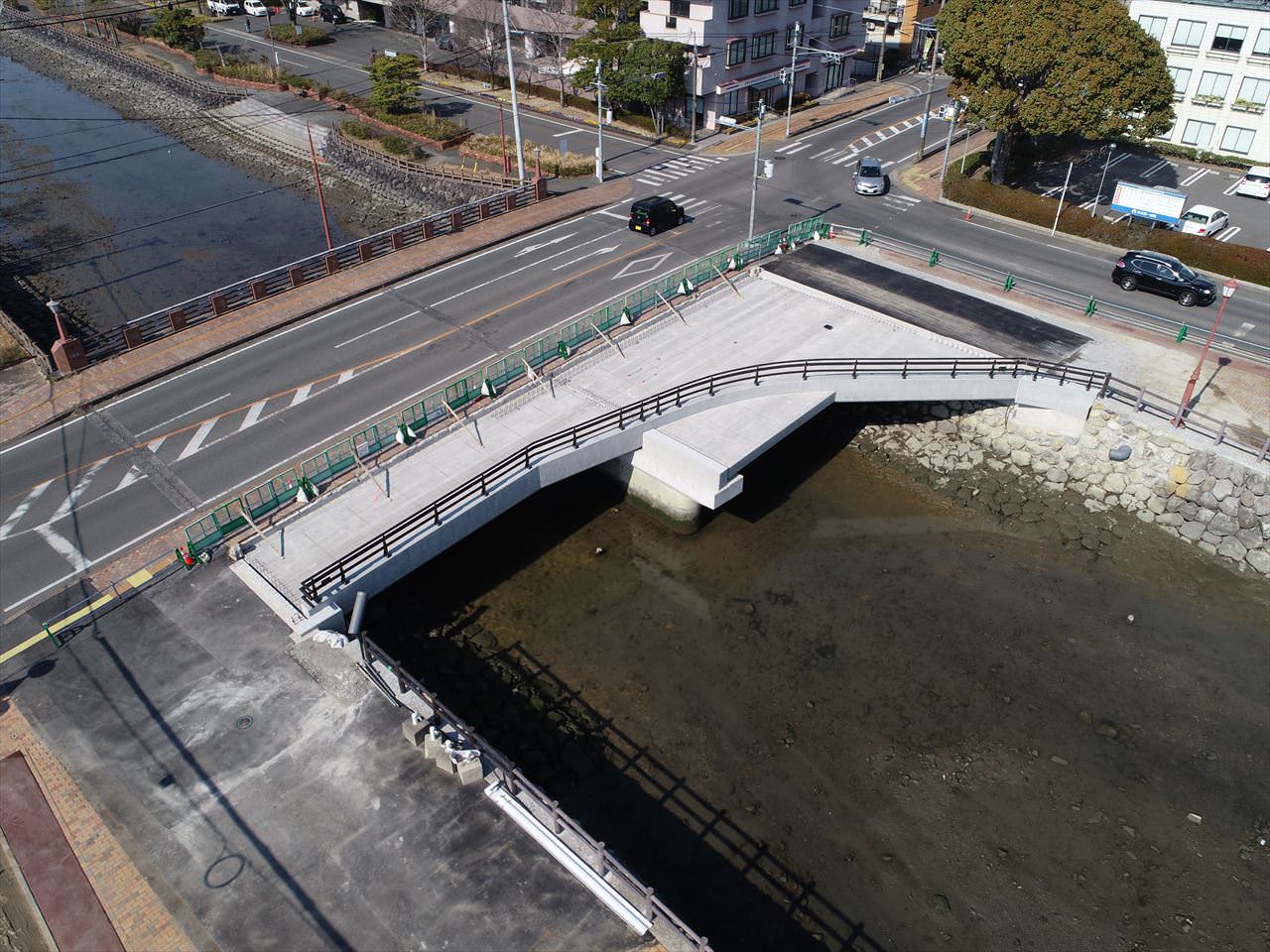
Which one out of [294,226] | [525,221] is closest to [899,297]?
[525,221]

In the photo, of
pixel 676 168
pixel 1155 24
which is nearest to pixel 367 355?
pixel 676 168

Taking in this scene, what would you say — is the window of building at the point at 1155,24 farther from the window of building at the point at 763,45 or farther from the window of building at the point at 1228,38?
the window of building at the point at 763,45

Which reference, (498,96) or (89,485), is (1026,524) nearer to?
(89,485)

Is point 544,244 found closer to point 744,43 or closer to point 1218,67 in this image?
point 744,43

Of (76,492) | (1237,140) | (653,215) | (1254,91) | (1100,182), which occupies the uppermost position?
(1254,91)

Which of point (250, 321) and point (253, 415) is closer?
point (253, 415)

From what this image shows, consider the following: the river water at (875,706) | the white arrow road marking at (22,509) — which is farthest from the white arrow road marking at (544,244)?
the white arrow road marking at (22,509)
